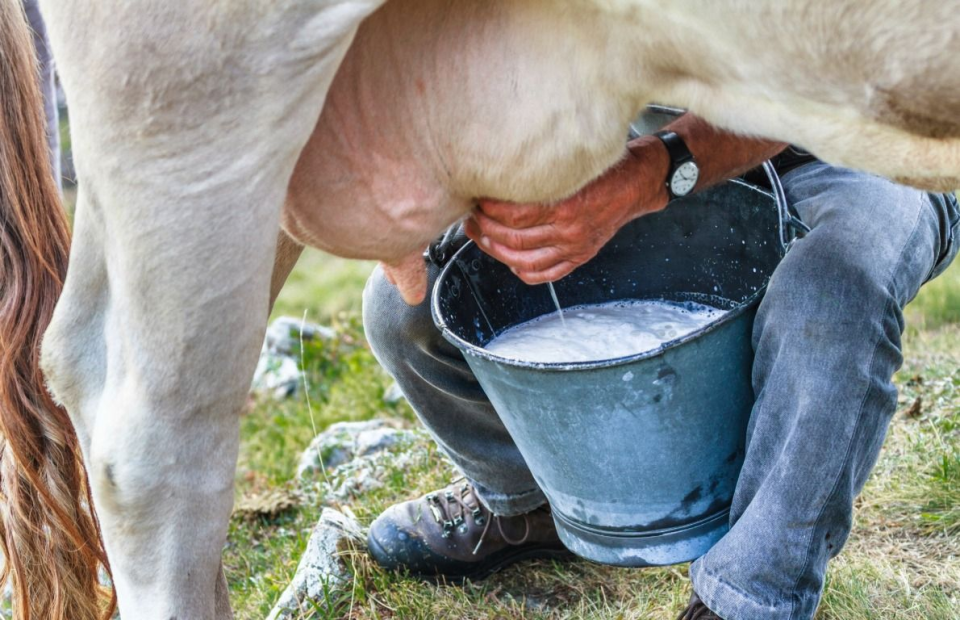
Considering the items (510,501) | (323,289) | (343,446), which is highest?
(510,501)

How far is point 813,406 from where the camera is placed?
5.76 ft

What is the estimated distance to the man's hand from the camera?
173 centimetres

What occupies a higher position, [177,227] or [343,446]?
[177,227]

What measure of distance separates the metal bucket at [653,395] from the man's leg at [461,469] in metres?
0.19

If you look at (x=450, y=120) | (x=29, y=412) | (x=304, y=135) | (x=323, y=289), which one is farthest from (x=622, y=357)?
(x=323, y=289)

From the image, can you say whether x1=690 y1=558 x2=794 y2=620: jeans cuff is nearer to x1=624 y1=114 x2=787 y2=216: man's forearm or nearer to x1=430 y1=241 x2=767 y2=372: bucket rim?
x1=430 y1=241 x2=767 y2=372: bucket rim

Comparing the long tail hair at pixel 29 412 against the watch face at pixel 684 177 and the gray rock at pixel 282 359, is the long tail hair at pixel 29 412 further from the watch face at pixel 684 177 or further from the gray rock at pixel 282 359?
the gray rock at pixel 282 359

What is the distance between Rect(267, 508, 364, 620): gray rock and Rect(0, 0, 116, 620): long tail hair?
401 millimetres

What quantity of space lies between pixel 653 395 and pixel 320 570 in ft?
3.43

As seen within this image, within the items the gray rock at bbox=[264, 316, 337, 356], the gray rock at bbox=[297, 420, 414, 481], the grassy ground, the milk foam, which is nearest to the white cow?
the milk foam

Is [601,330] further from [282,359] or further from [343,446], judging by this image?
[282,359]

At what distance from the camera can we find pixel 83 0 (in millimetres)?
1356

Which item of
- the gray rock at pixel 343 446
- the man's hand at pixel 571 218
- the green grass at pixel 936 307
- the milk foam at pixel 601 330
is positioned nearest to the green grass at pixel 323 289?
the gray rock at pixel 343 446

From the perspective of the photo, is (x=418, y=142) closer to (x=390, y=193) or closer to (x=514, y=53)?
(x=390, y=193)
